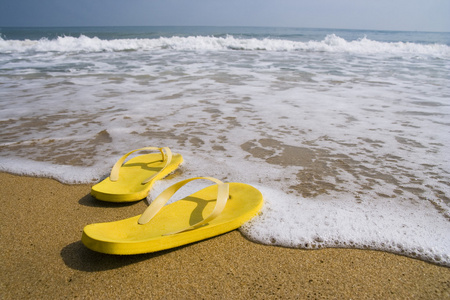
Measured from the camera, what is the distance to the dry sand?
3.79 feet

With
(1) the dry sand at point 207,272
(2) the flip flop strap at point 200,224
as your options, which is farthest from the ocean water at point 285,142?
(2) the flip flop strap at point 200,224

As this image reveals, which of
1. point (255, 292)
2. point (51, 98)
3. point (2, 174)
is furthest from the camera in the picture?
point (51, 98)

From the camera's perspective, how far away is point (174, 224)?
4.73 ft

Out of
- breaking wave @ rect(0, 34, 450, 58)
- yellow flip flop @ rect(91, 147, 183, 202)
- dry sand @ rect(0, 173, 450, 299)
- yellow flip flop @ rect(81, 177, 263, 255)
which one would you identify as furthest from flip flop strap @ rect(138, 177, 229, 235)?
breaking wave @ rect(0, 34, 450, 58)

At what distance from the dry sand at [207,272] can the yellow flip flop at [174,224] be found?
7 centimetres

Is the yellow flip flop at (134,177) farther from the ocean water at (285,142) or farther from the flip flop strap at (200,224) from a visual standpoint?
the flip flop strap at (200,224)

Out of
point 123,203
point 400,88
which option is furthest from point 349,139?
point 400,88

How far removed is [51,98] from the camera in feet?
14.3

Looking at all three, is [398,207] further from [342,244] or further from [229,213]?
[229,213]

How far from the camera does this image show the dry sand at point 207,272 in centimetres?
116

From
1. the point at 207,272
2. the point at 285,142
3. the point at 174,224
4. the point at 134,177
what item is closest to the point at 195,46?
the point at 285,142

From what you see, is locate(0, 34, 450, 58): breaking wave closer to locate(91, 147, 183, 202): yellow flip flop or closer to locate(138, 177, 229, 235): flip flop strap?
locate(91, 147, 183, 202): yellow flip flop

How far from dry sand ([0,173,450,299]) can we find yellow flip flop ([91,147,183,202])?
10.4 inches

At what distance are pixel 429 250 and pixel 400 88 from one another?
4.49m
